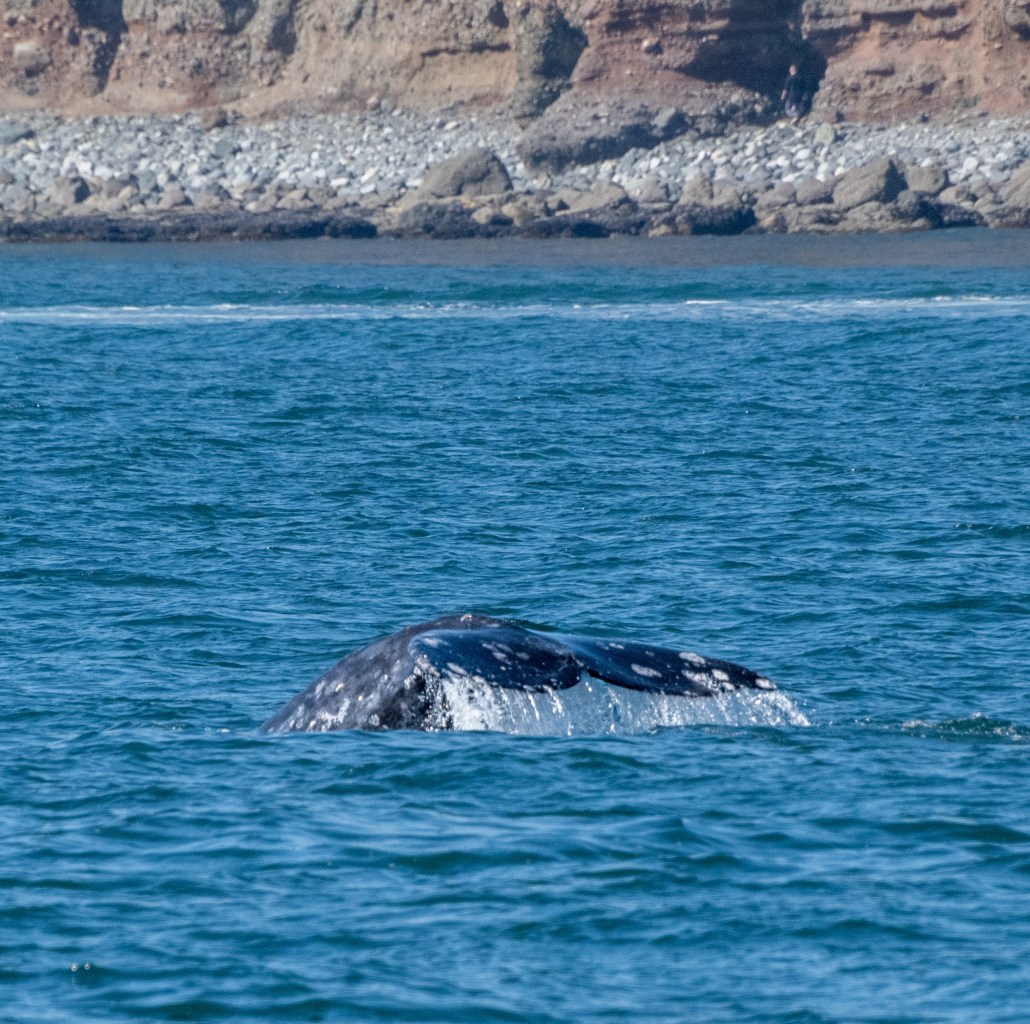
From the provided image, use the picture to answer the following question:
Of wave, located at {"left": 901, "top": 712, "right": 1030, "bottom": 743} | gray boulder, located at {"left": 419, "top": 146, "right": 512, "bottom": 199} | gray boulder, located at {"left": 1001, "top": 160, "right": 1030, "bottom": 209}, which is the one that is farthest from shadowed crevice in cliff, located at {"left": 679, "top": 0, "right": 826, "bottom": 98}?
wave, located at {"left": 901, "top": 712, "right": 1030, "bottom": 743}

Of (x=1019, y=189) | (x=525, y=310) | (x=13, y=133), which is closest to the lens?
(x=525, y=310)

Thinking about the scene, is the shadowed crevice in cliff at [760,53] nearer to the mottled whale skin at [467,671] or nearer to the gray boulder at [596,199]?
the gray boulder at [596,199]

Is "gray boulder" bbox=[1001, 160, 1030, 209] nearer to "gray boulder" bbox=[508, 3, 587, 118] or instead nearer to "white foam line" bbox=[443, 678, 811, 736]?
"gray boulder" bbox=[508, 3, 587, 118]

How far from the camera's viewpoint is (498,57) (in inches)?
4102

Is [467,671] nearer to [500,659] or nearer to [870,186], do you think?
Result: [500,659]

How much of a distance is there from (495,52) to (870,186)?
3213 centimetres

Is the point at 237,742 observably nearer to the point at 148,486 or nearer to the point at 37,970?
the point at 37,970

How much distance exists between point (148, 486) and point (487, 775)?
1493 cm

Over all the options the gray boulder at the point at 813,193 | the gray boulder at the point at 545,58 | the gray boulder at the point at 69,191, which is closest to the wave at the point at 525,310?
the gray boulder at the point at 813,193

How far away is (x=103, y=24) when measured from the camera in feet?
385

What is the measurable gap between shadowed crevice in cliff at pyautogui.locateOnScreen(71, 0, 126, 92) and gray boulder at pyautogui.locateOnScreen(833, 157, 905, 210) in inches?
2154

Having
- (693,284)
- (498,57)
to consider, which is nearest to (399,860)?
(693,284)

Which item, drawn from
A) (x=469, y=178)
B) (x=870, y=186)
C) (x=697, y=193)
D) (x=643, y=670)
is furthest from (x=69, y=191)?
(x=643, y=670)

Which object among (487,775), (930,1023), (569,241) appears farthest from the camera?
(569,241)
